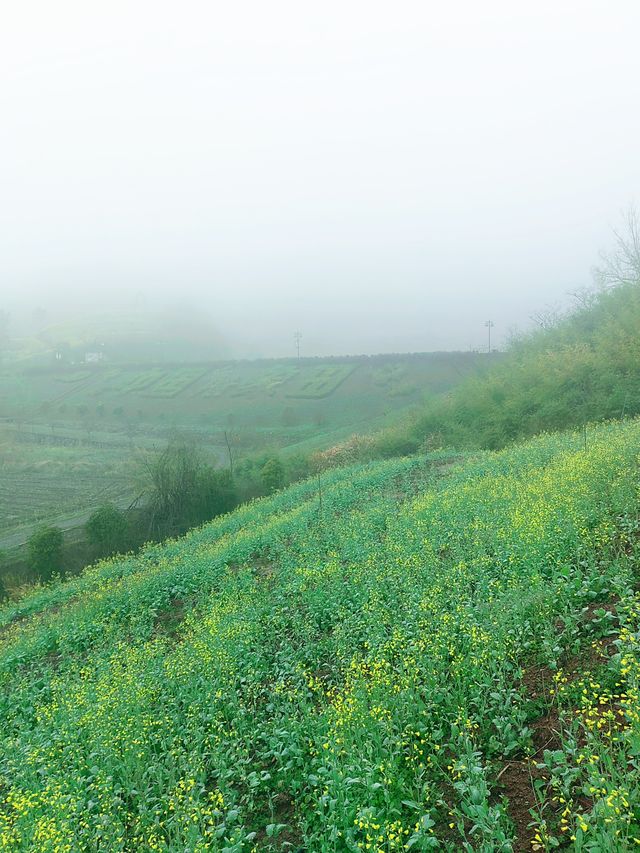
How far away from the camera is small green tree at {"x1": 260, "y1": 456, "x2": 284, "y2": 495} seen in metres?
36.8

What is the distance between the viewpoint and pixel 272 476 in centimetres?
3681

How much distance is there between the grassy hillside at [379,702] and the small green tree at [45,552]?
1596 centimetres

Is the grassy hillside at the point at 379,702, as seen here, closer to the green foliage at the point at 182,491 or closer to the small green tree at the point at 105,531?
the small green tree at the point at 105,531

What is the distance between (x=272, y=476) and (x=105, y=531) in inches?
471

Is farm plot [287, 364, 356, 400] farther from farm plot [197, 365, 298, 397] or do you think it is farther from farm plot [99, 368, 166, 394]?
farm plot [99, 368, 166, 394]

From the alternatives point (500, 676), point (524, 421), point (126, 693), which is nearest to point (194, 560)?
point (126, 693)

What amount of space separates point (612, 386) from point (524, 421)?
537cm

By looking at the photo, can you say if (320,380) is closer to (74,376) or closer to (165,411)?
(165,411)

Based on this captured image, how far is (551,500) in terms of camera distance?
378 inches

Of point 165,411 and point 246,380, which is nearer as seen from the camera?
point 165,411

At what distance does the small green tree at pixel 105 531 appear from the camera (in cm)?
2914

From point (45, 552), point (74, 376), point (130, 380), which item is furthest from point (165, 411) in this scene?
point (45, 552)

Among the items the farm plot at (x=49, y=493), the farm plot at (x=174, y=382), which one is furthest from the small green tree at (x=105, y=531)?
the farm plot at (x=174, y=382)

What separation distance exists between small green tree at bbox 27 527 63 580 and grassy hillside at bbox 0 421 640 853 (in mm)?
15955
